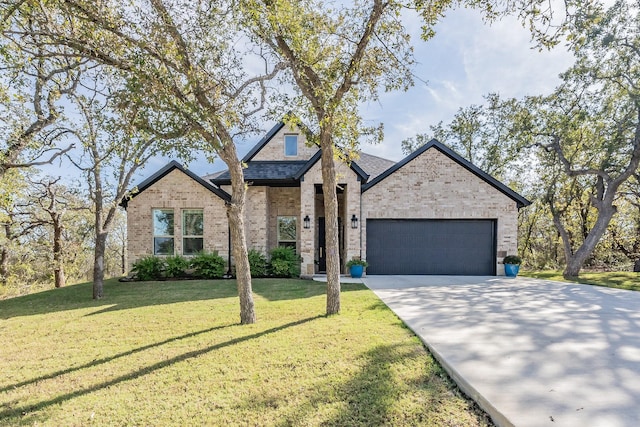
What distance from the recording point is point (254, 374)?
3615 millimetres

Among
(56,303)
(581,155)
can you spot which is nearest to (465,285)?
(581,155)

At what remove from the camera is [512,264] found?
11.9 m

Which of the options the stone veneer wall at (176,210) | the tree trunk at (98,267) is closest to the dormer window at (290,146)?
the stone veneer wall at (176,210)

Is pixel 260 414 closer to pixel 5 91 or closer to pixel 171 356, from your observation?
pixel 171 356

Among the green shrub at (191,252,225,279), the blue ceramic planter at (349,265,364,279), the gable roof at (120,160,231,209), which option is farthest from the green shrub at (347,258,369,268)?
the gable roof at (120,160,231,209)

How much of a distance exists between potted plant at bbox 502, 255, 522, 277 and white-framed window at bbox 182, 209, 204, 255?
12398mm

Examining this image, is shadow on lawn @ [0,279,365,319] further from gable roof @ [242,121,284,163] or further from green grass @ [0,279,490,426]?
gable roof @ [242,121,284,163]

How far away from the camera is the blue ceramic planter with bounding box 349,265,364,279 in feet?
37.9

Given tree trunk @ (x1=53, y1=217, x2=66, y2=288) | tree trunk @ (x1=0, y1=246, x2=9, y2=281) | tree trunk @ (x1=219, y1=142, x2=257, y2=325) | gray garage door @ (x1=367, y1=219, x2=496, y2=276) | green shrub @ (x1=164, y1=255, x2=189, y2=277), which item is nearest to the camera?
tree trunk @ (x1=219, y1=142, x2=257, y2=325)

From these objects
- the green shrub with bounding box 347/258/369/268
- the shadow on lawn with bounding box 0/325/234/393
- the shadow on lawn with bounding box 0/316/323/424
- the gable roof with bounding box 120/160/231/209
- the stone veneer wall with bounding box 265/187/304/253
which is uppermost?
the gable roof with bounding box 120/160/231/209

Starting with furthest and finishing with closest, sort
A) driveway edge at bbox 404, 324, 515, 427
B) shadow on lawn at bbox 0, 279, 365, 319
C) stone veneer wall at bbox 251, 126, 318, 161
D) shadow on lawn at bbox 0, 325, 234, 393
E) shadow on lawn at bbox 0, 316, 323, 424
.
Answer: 1. stone veneer wall at bbox 251, 126, 318, 161
2. shadow on lawn at bbox 0, 279, 365, 319
3. shadow on lawn at bbox 0, 325, 234, 393
4. shadow on lawn at bbox 0, 316, 323, 424
5. driveway edge at bbox 404, 324, 515, 427

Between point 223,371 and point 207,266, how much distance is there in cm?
888

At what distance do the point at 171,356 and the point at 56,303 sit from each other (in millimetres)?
6534

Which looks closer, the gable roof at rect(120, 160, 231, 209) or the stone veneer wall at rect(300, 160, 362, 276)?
the stone veneer wall at rect(300, 160, 362, 276)
